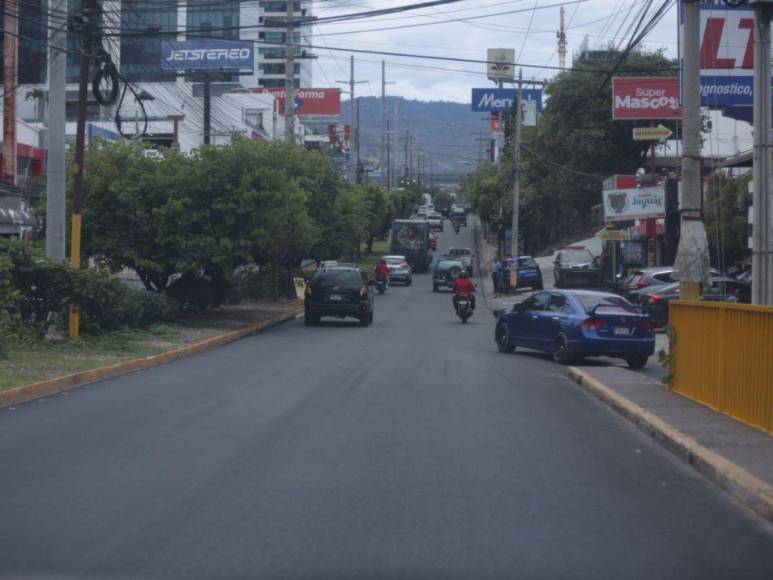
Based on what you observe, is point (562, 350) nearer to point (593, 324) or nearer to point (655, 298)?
point (593, 324)

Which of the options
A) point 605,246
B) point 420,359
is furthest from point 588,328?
point 605,246

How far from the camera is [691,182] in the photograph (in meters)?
15.5

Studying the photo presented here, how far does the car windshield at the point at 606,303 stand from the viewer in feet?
68.9

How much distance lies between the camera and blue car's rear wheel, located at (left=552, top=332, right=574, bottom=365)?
21062 millimetres

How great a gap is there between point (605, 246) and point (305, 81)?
93.9 metres

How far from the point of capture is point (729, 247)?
1538 inches

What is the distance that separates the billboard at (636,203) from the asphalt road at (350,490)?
27362 millimetres

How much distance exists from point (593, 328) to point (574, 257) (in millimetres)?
29744

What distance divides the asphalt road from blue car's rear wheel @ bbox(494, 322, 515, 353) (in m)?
7.89

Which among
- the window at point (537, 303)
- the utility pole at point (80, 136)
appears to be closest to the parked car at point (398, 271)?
the window at point (537, 303)

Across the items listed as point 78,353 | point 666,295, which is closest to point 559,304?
point 666,295

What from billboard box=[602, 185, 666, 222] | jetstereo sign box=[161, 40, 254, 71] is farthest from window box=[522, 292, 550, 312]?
jetstereo sign box=[161, 40, 254, 71]

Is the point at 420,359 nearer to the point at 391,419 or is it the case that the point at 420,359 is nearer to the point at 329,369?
the point at 329,369

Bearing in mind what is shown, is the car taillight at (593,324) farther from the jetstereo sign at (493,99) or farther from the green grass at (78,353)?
the jetstereo sign at (493,99)
